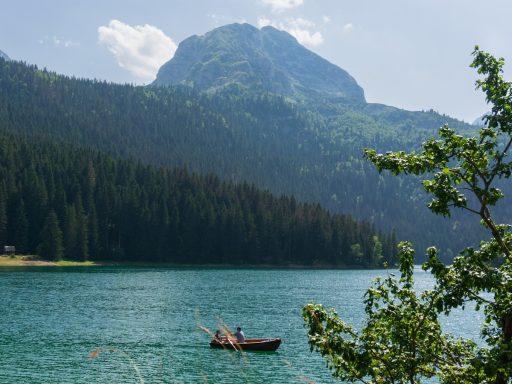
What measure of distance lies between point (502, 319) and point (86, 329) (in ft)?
191

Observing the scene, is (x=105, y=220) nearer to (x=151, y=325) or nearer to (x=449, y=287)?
(x=151, y=325)

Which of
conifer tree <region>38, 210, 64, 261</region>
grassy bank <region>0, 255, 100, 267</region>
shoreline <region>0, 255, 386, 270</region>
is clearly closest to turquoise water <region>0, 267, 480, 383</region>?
grassy bank <region>0, 255, 100, 267</region>

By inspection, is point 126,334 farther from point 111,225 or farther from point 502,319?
point 111,225

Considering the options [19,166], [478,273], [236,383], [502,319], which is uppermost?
[19,166]

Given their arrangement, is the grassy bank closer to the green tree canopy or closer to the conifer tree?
the conifer tree

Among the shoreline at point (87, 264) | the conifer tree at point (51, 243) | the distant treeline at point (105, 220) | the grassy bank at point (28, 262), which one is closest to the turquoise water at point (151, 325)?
the grassy bank at point (28, 262)

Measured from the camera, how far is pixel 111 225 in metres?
188

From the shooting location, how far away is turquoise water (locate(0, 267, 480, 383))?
44.1 metres

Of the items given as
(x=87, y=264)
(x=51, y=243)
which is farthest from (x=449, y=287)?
(x=87, y=264)

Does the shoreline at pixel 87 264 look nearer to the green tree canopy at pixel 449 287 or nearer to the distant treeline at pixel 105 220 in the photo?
the distant treeline at pixel 105 220

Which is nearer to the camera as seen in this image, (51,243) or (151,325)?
(151,325)

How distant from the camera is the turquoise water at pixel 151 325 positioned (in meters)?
44.1

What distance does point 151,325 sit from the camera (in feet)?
223

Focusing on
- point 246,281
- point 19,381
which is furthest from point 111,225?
point 19,381
